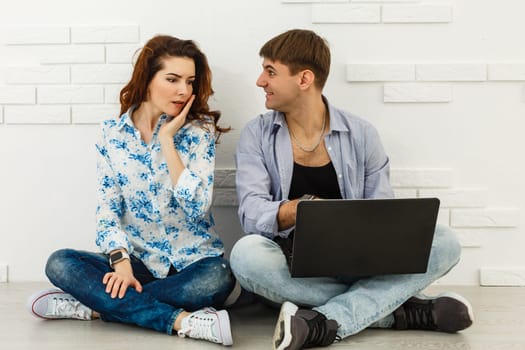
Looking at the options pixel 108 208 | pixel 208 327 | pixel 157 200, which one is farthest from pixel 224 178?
pixel 208 327

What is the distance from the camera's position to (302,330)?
1.78m

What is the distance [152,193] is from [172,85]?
329mm

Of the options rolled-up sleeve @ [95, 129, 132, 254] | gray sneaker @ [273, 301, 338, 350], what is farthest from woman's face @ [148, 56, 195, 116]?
gray sneaker @ [273, 301, 338, 350]

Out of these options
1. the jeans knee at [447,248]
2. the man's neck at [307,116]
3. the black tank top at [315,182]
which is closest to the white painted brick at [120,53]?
the man's neck at [307,116]

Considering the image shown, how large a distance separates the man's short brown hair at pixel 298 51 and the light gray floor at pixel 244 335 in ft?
2.51

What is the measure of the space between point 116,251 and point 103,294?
139 mm

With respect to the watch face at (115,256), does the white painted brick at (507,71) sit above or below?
above

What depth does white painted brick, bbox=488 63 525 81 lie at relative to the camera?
2428 mm

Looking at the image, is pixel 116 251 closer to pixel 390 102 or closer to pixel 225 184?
pixel 225 184

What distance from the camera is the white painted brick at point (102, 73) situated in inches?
95.6

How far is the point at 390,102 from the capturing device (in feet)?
8.01

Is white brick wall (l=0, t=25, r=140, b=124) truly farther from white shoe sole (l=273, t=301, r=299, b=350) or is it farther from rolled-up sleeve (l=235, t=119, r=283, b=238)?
white shoe sole (l=273, t=301, r=299, b=350)

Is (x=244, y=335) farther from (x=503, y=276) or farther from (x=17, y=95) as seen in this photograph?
(x=17, y=95)

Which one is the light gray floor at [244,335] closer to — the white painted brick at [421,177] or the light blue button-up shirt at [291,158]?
the light blue button-up shirt at [291,158]
